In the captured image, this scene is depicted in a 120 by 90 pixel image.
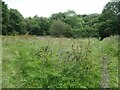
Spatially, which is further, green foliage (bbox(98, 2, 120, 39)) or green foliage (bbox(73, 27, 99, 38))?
green foliage (bbox(98, 2, 120, 39))

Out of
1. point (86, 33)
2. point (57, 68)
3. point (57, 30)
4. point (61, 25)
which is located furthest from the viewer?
point (61, 25)

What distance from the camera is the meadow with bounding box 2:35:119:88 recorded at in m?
4.55

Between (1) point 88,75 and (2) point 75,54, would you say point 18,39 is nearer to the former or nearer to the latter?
(2) point 75,54

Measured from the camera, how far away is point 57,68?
483 cm

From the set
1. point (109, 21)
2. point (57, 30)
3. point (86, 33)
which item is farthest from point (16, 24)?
point (109, 21)

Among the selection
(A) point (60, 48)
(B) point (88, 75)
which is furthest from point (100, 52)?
(B) point (88, 75)

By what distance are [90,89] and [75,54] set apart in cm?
88

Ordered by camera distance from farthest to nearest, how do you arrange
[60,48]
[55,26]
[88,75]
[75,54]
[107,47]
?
[55,26] → [107,47] → [60,48] → [75,54] → [88,75]

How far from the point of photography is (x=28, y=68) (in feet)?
16.2

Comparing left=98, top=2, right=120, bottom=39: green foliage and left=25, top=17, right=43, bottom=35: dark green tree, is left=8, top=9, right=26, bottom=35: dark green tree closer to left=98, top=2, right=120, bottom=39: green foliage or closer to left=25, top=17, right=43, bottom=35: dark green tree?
left=25, top=17, right=43, bottom=35: dark green tree

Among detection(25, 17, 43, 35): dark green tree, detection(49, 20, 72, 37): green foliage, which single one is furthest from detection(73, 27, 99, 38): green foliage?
detection(25, 17, 43, 35): dark green tree

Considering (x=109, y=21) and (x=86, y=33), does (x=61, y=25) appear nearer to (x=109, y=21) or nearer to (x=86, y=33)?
(x=86, y=33)

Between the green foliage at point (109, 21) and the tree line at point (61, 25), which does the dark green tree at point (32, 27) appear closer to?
the tree line at point (61, 25)

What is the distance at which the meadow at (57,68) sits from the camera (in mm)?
4551
